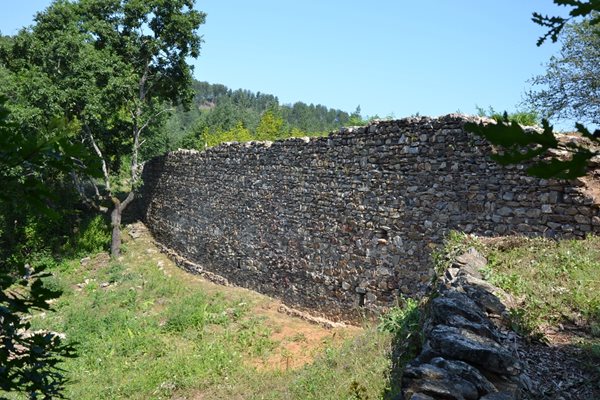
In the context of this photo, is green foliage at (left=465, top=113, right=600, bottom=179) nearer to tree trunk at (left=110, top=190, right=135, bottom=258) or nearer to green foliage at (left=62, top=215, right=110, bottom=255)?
tree trunk at (left=110, top=190, right=135, bottom=258)

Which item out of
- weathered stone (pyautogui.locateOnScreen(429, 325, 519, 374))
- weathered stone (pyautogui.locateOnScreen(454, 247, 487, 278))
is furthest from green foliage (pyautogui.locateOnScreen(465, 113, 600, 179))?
weathered stone (pyautogui.locateOnScreen(454, 247, 487, 278))

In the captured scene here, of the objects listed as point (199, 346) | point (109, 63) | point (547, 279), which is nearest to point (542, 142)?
point (547, 279)

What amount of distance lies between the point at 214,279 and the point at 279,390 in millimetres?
7132

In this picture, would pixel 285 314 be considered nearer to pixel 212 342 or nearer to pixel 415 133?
pixel 212 342

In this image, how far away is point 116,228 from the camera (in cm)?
1711

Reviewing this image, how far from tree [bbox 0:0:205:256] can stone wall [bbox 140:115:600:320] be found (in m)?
3.75

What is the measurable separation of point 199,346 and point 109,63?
977 centimetres

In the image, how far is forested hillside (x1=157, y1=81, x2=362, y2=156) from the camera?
36988 mm

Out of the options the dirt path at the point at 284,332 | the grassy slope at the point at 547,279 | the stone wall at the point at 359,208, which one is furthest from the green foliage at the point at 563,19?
the dirt path at the point at 284,332

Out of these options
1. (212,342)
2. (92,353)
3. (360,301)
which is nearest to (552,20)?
(360,301)

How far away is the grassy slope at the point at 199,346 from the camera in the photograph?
6523 millimetres

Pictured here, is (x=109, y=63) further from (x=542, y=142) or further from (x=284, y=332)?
(x=542, y=142)

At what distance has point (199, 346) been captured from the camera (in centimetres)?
945

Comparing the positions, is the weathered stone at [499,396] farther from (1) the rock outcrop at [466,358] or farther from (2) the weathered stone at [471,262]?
(2) the weathered stone at [471,262]
